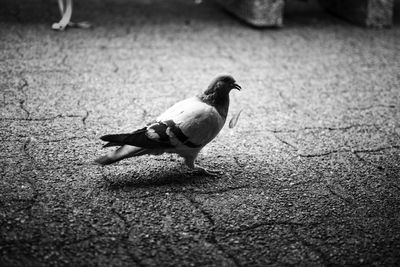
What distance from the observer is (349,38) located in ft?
14.9

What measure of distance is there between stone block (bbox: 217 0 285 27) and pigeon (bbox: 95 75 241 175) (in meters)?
2.50

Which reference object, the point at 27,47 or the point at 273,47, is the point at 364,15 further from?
the point at 27,47

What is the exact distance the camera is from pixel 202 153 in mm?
2564

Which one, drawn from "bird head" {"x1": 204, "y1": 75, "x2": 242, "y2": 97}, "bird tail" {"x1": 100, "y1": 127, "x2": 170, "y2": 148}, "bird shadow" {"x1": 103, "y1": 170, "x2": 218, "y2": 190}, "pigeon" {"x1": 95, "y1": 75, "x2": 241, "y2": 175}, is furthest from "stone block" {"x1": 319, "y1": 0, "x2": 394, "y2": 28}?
"bird tail" {"x1": 100, "y1": 127, "x2": 170, "y2": 148}

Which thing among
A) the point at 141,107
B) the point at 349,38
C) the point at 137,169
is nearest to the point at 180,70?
the point at 141,107

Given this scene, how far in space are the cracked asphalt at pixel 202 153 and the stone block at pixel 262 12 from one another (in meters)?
0.09

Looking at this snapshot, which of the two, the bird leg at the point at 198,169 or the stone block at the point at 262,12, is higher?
the stone block at the point at 262,12

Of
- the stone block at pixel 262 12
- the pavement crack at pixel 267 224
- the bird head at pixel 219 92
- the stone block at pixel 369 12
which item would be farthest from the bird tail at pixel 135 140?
the stone block at pixel 369 12

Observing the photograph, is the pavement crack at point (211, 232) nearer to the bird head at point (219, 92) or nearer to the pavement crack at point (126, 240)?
the pavement crack at point (126, 240)

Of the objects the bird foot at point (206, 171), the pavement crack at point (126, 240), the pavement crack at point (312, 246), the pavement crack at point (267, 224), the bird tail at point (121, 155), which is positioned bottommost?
the pavement crack at point (126, 240)

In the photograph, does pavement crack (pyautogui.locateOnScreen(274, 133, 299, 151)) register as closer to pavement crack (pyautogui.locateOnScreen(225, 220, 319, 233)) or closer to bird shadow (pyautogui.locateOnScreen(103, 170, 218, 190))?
bird shadow (pyautogui.locateOnScreen(103, 170, 218, 190))

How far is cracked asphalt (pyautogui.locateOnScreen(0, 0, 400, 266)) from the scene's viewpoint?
6.04ft

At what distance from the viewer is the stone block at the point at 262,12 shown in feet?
14.6

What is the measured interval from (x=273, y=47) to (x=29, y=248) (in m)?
3.06
